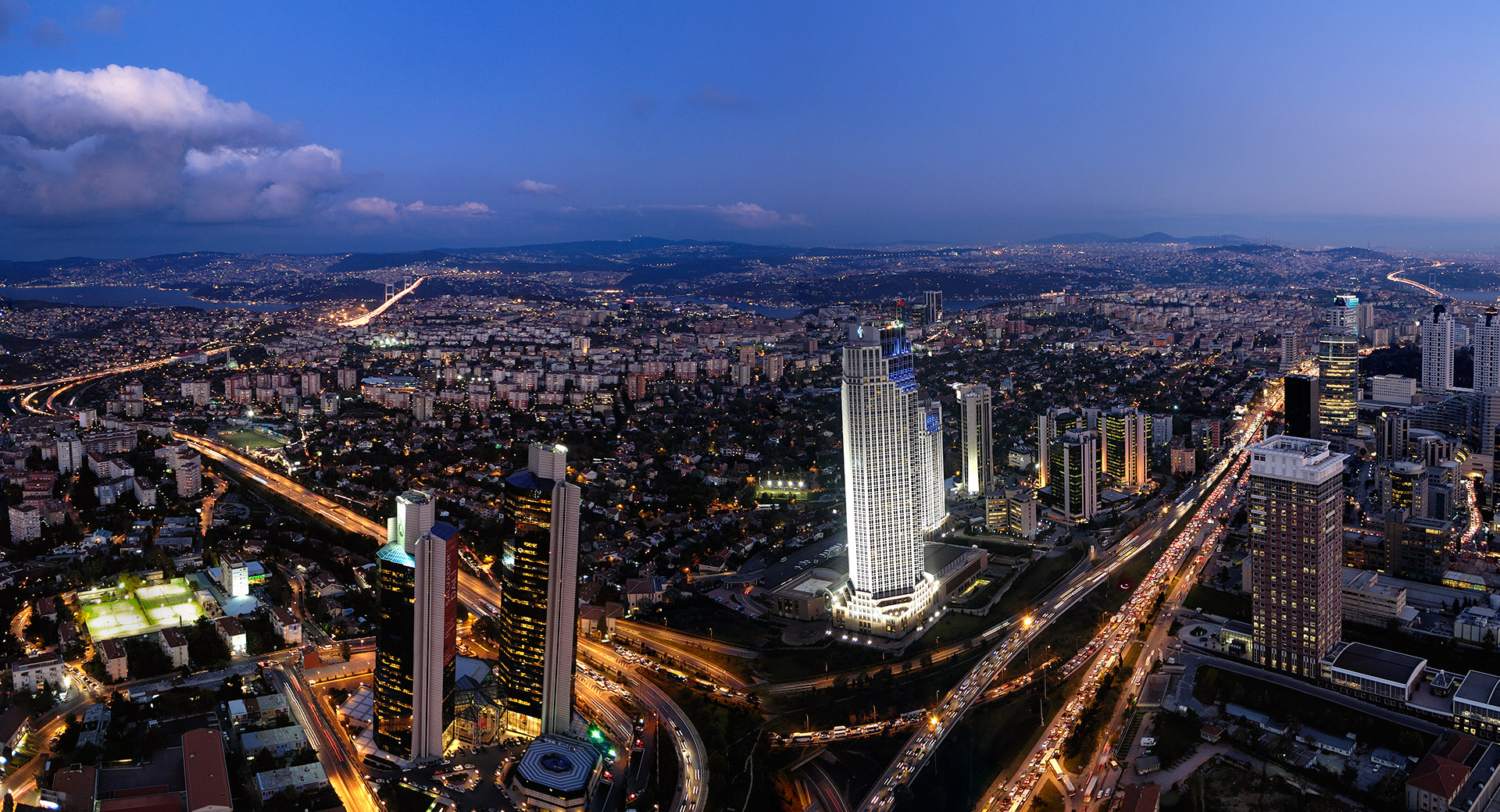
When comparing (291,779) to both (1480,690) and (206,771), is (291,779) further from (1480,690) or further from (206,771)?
(1480,690)

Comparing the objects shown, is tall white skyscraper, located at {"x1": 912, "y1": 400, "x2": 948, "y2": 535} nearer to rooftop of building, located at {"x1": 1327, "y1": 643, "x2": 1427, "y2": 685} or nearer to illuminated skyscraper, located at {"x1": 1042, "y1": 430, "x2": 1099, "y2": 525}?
illuminated skyscraper, located at {"x1": 1042, "y1": 430, "x2": 1099, "y2": 525}

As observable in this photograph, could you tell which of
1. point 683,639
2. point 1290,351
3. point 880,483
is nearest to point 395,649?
point 683,639

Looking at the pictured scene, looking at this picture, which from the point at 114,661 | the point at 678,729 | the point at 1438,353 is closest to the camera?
the point at 678,729

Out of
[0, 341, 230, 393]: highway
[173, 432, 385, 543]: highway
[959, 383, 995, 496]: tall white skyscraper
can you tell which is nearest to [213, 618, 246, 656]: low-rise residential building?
[173, 432, 385, 543]: highway

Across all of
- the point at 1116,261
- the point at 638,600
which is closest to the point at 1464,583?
the point at 638,600

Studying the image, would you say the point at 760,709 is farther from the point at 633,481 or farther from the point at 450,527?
the point at 633,481

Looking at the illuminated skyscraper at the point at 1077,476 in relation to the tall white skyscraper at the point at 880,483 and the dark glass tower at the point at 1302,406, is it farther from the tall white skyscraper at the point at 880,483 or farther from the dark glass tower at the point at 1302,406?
the dark glass tower at the point at 1302,406
